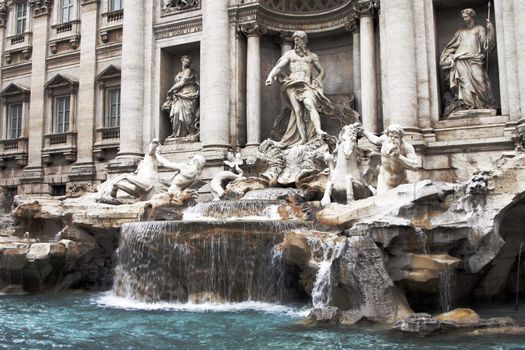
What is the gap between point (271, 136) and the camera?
17625 millimetres

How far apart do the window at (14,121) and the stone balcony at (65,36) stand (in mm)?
3089

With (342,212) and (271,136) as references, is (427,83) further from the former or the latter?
(342,212)

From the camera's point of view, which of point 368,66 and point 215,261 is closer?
point 215,261

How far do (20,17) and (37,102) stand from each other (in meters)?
4.44

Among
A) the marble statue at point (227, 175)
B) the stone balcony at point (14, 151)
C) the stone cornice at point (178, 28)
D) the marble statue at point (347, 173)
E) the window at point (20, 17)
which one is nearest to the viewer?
the marble statue at point (347, 173)

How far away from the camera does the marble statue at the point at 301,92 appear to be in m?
16.6

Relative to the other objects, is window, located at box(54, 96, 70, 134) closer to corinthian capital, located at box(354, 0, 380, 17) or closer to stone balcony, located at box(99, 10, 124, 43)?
stone balcony, located at box(99, 10, 124, 43)

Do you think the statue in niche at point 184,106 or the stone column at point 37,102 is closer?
the statue in niche at point 184,106

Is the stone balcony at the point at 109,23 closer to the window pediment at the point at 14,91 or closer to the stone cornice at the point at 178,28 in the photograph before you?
the stone cornice at the point at 178,28

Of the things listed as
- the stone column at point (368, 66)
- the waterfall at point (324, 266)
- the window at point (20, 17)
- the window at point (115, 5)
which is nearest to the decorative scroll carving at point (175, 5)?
the window at point (115, 5)

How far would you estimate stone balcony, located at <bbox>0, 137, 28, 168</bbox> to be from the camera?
912 inches

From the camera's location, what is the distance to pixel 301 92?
16703 mm

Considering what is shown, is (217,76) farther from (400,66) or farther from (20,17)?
(20,17)

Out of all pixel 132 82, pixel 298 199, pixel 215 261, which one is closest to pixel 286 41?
pixel 132 82
